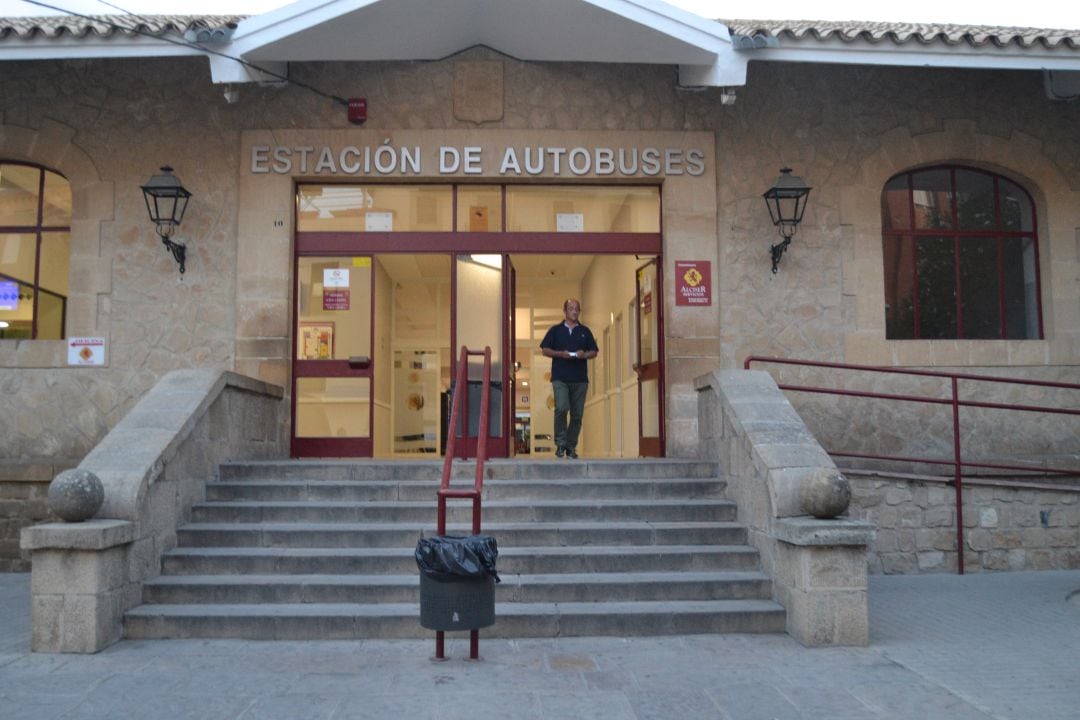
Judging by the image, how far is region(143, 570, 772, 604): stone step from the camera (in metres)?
6.68

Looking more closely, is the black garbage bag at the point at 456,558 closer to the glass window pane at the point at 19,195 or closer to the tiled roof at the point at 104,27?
the tiled roof at the point at 104,27

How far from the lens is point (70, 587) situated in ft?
19.8

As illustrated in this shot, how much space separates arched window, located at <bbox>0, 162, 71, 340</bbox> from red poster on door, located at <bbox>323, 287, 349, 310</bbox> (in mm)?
2554

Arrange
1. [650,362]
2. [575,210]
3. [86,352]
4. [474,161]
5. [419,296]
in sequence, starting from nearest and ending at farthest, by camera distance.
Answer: [86,352]
[474,161]
[575,210]
[650,362]
[419,296]

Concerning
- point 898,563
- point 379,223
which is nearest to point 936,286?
point 898,563

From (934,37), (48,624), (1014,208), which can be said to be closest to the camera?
(48,624)

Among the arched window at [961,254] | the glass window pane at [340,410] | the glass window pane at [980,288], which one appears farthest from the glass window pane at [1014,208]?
the glass window pane at [340,410]

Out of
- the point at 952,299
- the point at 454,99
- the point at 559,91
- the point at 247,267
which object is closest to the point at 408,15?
the point at 454,99

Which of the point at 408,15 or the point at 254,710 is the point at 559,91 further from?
the point at 254,710

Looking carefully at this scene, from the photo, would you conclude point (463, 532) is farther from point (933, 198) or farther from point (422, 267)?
point (933, 198)

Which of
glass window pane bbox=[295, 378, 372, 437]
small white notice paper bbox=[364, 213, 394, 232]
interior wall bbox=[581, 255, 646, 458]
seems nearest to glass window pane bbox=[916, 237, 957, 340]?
interior wall bbox=[581, 255, 646, 458]

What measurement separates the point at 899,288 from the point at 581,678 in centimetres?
666

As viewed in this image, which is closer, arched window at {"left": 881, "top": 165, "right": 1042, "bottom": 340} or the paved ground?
the paved ground

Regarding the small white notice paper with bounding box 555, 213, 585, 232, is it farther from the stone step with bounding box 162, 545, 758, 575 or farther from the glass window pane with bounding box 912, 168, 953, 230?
the stone step with bounding box 162, 545, 758, 575
